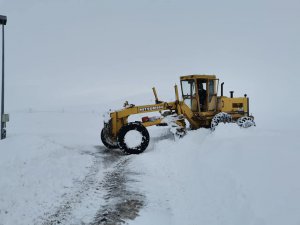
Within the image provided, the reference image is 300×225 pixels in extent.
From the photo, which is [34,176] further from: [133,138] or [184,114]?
[184,114]

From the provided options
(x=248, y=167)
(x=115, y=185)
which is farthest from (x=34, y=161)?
(x=248, y=167)

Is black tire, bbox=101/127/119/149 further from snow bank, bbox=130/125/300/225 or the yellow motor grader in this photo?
snow bank, bbox=130/125/300/225

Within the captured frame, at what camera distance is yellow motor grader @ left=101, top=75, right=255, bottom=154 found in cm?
1427

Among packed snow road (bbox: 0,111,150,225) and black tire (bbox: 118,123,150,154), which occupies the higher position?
black tire (bbox: 118,123,150,154)

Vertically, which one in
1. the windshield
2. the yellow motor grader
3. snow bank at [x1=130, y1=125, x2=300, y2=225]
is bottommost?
snow bank at [x1=130, y1=125, x2=300, y2=225]

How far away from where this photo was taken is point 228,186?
6.81 m

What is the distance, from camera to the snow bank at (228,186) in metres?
5.33

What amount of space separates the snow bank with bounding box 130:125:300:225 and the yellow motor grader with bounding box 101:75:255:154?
3.13 m

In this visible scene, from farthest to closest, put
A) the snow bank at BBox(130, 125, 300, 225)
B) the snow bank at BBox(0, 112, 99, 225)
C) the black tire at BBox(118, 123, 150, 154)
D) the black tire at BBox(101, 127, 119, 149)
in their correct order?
the black tire at BBox(101, 127, 119, 149) → the black tire at BBox(118, 123, 150, 154) → the snow bank at BBox(0, 112, 99, 225) → the snow bank at BBox(130, 125, 300, 225)

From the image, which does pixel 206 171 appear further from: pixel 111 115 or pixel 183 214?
pixel 111 115

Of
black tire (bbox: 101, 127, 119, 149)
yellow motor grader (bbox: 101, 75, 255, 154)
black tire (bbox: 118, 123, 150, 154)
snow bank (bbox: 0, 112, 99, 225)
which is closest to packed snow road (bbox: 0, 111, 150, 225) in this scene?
snow bank (bbox: 0, 112, 99, 225)

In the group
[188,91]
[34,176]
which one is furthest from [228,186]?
[188,91]

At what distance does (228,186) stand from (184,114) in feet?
32.1

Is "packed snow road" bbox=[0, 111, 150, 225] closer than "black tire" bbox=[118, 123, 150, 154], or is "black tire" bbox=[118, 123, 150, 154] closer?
"packed snow road" bbox=[0, 111, 150, 225]
